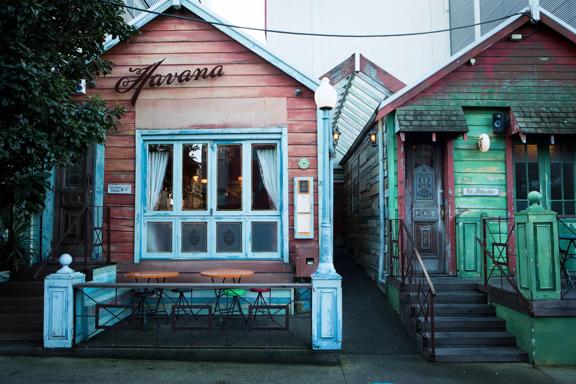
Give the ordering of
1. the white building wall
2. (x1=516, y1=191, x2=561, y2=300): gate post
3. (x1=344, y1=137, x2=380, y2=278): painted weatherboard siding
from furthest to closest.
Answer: the white building wall
(x1=344, y1=137, x2=380, y2=278): painted weatherboard siding
(x1=516, y1=191, x2=561, y2=300): gate post

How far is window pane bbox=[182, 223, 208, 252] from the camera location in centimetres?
822

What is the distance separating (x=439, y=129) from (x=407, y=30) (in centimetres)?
1795

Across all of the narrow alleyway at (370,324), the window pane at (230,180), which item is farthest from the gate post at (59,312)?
the narrow alleyway at (370,324)

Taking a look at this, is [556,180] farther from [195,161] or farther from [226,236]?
[195,161]

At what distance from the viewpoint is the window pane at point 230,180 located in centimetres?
826

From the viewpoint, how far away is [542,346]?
584 centimetres

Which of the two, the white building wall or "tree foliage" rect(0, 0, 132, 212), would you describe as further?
the white building wall

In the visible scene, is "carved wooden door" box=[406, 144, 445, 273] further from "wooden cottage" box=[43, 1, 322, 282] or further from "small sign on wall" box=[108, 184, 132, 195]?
"small sign on wall" box=[108, 184, 132, 195]

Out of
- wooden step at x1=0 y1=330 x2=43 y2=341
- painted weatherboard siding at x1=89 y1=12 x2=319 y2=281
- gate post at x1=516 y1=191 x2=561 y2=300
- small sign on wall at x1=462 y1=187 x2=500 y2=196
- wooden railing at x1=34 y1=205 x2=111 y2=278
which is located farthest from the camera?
small sign on wall at x1=462 y1=187 x2=500 y2=196

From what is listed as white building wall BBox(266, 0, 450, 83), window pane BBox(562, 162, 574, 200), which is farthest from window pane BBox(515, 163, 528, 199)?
white building wall BBox(266, 0, 450, 83)

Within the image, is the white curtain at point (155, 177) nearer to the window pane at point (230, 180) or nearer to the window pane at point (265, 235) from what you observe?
the window pane at point (230, 180)

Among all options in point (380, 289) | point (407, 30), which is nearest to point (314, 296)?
point (380, 289)

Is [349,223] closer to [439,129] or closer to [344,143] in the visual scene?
[344,143]

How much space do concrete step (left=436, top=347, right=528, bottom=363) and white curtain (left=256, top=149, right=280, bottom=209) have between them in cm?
358
